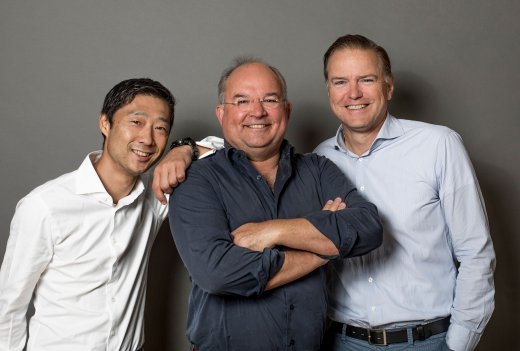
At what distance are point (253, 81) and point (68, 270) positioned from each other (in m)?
0.98

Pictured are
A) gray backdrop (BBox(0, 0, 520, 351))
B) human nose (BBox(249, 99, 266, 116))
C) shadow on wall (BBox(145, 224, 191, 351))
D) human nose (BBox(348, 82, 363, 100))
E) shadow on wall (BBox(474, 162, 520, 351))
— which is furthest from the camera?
shadow on wall (BBox(474, 162, 520, 351))

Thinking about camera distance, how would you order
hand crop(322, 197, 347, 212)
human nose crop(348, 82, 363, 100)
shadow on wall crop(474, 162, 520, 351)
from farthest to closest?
shadow on wall crop(474, 162, 520, 351)
human nose crop(348, 82, 363, 100)
hand crop(322, 197, 347, 212)

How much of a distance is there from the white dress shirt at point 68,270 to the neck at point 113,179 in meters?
0.05

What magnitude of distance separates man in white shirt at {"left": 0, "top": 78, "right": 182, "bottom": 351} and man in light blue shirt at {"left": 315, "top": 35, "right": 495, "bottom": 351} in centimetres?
79

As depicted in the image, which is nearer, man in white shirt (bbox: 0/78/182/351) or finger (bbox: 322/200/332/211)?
finger (bbox: 322/200/332/211)

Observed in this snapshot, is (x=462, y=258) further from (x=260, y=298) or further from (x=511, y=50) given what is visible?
(x=511, y=50)

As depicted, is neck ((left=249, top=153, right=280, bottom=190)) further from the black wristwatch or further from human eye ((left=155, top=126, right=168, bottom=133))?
human eye ((left=155, top=126, right=168, bottom=133))

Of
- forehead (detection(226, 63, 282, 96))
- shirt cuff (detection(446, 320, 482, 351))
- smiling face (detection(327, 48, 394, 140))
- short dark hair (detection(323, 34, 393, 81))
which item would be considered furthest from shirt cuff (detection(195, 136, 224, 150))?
shirt cuff (detection(446, 320, 482, 351))

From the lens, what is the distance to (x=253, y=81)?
6.24ft

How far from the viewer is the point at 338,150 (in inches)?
85.7

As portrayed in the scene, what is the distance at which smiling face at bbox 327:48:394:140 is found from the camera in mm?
2014

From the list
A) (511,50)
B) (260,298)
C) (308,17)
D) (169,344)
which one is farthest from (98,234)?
(511,50)

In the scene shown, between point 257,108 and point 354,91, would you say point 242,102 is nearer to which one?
point 257,108

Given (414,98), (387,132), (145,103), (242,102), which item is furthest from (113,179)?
(414,98)
